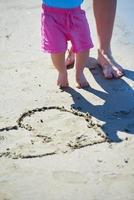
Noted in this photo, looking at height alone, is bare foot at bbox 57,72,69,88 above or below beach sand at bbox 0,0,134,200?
above

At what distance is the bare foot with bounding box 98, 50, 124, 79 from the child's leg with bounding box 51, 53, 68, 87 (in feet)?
0.99

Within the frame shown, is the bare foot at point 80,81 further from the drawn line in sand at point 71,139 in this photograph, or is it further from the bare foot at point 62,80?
the drawn line in sand at point 71,139

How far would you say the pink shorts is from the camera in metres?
3.05

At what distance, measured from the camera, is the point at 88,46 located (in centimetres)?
312

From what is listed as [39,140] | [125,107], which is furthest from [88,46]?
[39,140]

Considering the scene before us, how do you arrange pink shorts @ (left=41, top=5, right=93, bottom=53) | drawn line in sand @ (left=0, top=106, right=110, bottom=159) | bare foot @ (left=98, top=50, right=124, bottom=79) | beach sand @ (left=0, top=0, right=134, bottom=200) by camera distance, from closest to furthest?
beach sand @ (left=0, top=0, right=134, bottom=200)
drawn line in sand @ (left=0, top=106, right=110, bottom=159)
pink shorts @ (left=41, top=5, right=93, bottom=53)
bare foot @ (left=98, top=50, right=124, bottom=79)

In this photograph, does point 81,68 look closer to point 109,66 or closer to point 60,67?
point 60,67

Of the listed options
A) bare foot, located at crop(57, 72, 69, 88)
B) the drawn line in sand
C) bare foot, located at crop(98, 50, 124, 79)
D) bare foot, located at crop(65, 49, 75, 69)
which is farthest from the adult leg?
the drawn line in sand

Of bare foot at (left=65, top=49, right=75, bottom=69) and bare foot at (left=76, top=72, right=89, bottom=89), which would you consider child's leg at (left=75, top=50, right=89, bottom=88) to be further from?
bare foot at (left=65, top=49, right=75, bottom=69)

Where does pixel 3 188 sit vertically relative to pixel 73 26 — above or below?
below

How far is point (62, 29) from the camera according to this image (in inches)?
121

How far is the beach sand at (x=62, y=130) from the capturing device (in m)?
2.23

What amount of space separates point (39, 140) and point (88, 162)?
0.32m

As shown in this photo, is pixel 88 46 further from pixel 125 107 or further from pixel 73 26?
pixel 125 107
